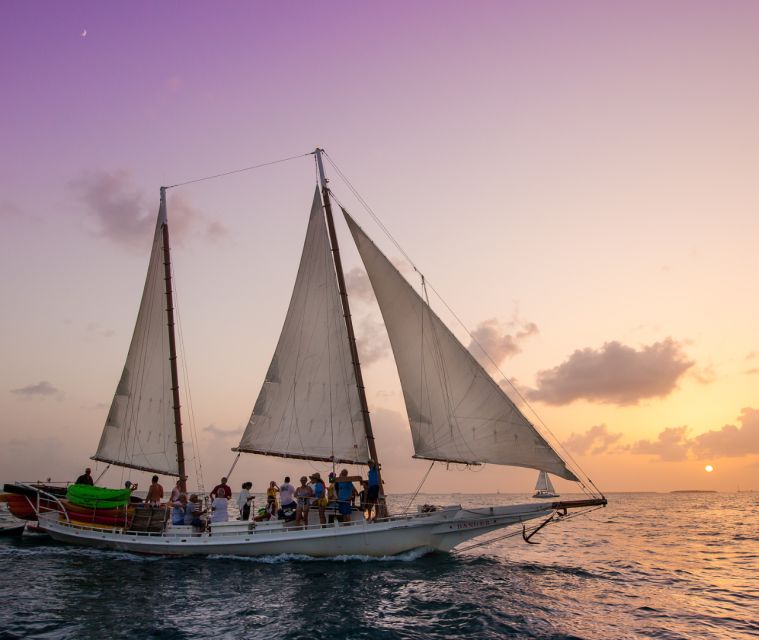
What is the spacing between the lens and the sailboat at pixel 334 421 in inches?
938

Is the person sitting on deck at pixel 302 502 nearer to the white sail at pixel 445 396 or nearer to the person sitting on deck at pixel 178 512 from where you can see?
the white sail at pixel 445 396

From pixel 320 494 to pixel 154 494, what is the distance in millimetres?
9454

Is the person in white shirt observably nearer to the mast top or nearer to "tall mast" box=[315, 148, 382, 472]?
"tall mast" box=[315, 148, 382, 472]

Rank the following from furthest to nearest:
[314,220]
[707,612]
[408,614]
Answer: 1. [314,220]
2. [707,612]
3. [408,614]

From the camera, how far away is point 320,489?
25359mm

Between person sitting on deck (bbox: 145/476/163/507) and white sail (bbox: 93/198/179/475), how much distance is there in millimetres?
1862

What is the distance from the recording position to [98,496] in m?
28.1

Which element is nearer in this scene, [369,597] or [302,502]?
[369,597]

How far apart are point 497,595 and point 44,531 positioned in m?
25.4

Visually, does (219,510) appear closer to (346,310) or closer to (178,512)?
(178,512)

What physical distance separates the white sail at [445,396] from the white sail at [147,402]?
47.1 feet

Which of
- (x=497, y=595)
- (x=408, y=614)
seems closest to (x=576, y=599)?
(x=497, y=595)

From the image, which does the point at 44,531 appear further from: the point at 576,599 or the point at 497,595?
the point at 576,599

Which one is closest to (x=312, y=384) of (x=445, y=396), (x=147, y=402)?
(x=445, y=396)
